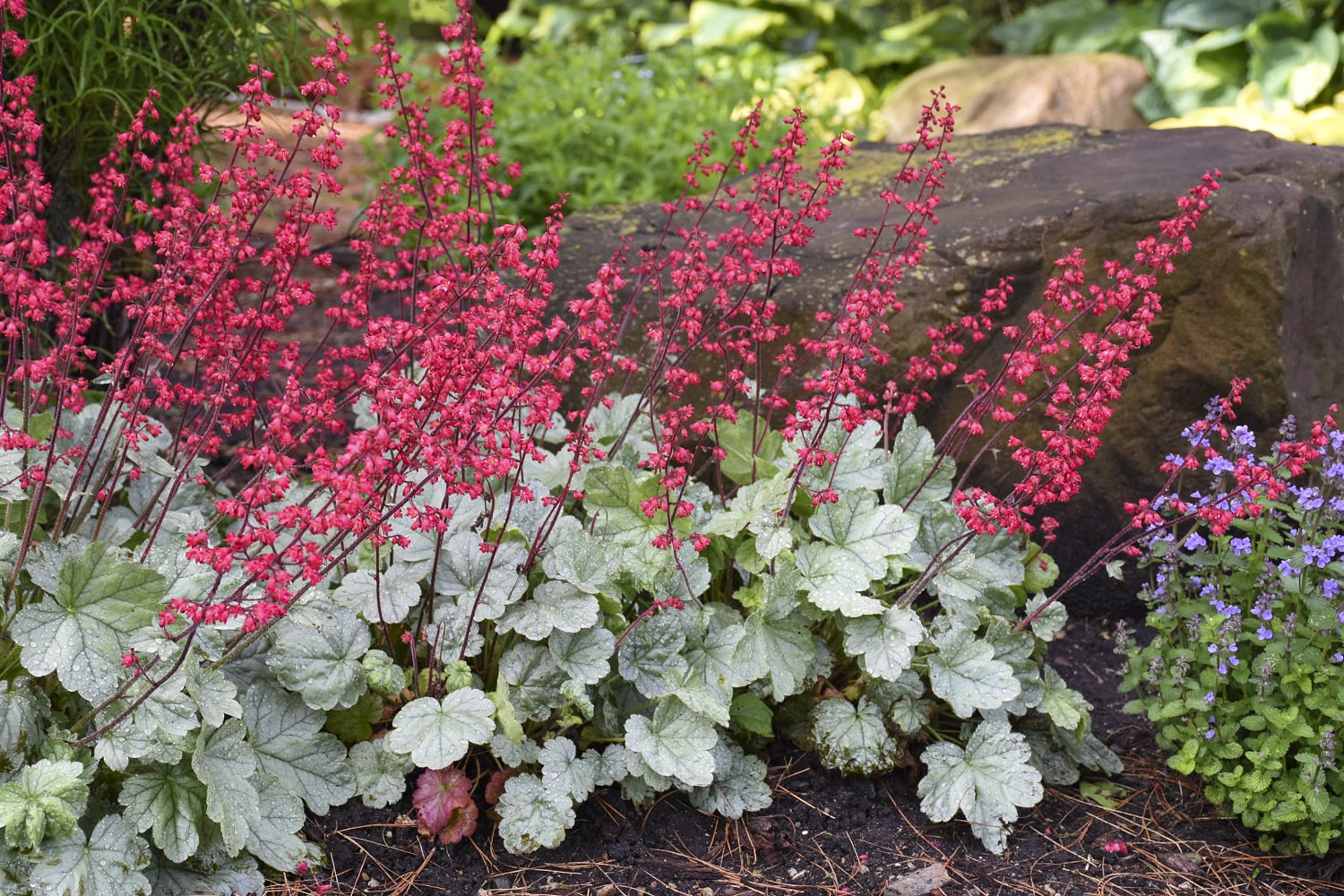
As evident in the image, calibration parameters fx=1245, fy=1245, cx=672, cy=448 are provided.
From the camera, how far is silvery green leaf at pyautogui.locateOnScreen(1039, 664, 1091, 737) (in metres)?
2.75

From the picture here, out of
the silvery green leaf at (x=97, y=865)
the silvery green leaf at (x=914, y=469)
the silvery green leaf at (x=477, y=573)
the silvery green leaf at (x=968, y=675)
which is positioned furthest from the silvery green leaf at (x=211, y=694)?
the silvery green leaf at (x=914, y=469)

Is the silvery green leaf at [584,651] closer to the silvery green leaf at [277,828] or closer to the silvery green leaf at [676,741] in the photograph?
the silvery green leaf at [676,741]

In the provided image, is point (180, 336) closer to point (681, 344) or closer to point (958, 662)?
point (681, 344)

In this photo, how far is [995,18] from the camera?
983 centimetres

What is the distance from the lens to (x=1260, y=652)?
2.65m

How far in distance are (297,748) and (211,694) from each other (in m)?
0.31

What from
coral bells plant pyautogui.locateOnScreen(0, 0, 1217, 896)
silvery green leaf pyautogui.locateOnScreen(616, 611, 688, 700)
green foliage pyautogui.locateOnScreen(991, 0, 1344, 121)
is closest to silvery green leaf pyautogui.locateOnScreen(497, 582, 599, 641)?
coral bells plant pyautogui.locateOnScreen(0, 0, 1217, 896)

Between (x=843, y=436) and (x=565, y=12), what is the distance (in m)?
7.53

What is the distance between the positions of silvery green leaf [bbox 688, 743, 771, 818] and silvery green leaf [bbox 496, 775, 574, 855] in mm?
326

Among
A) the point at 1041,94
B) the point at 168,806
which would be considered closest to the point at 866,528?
the point at 168,806

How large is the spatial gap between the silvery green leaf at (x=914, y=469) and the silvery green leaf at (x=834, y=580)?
1.17ft

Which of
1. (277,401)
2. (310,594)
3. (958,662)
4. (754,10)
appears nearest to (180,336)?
(277,401)

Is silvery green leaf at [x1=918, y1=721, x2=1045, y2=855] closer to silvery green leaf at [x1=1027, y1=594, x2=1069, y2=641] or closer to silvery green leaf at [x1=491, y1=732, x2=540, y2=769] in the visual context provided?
silvery green leaf at [x1=1027, y1=594, x2=1069, y2=641]

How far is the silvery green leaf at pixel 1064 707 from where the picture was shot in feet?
9.02
